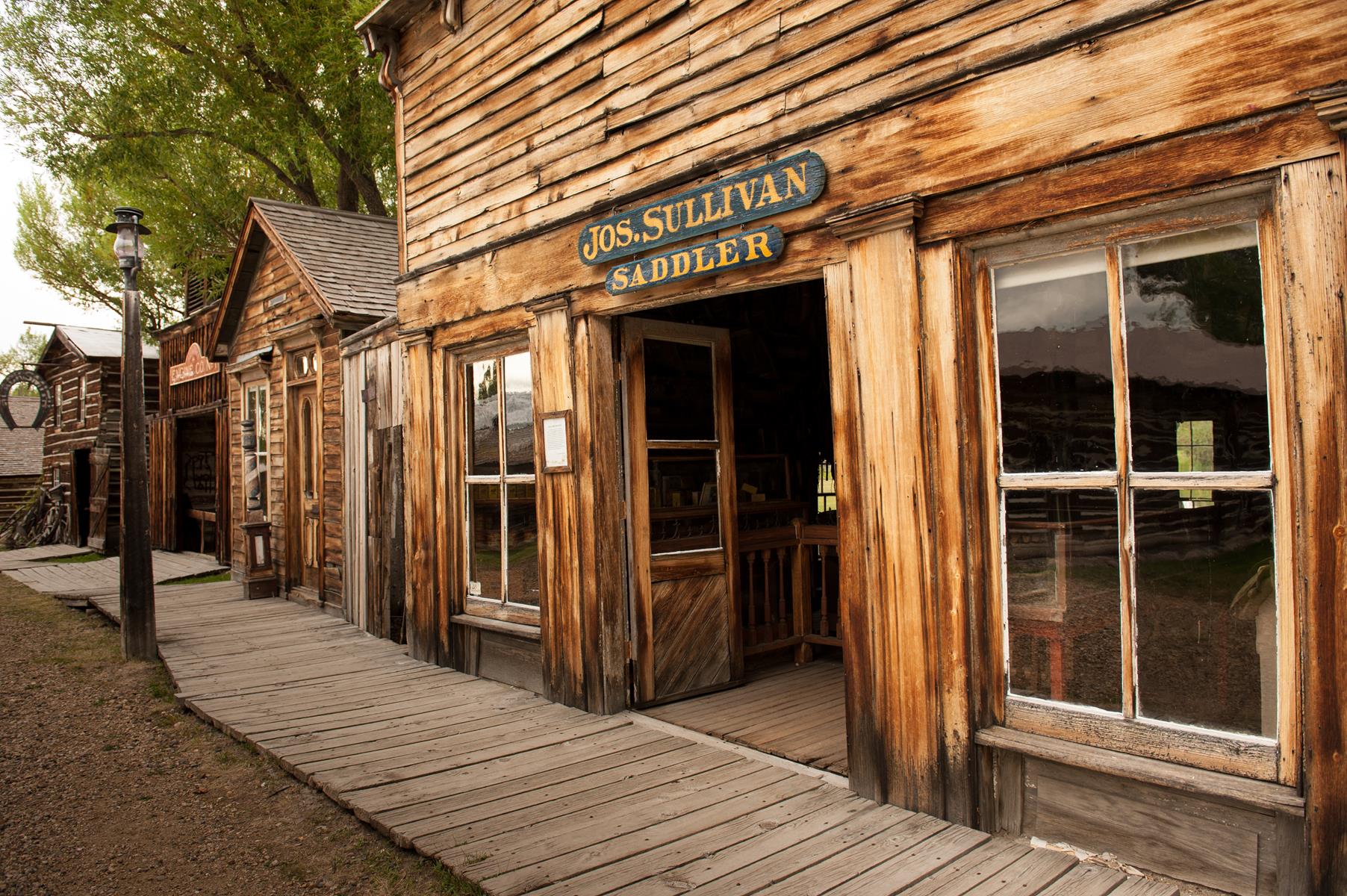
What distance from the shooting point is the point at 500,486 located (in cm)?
622

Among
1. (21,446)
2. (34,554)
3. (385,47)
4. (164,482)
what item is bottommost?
(34,554)

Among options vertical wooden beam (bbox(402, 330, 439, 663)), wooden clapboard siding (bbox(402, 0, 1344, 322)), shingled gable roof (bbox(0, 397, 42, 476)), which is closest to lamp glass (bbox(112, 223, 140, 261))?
vertical wooden beam (bbox(402, 330, 439, 663))

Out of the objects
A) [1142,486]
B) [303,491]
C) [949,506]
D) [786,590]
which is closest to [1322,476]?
[1142,486]

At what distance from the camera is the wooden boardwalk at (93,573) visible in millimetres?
11734

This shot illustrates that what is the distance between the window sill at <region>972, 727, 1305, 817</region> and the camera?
2.67 metres

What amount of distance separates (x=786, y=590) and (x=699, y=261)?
323cm

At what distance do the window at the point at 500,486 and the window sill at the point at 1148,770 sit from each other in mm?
3432

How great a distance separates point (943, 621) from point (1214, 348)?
4.44ft

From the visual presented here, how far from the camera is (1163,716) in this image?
2992 millimetres

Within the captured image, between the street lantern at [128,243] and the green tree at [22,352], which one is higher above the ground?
Result: the green tree at [22,352]

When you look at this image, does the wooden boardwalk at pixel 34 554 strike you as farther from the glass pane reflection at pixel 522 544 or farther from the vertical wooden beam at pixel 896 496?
the vertical wooden beam at pixel 896 496

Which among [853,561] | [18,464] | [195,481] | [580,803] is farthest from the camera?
[18,464]

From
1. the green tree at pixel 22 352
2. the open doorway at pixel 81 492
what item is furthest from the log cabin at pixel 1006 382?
the green tree at pixel 22 352

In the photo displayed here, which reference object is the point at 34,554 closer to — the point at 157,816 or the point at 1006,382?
the point at 157,816
